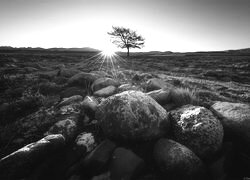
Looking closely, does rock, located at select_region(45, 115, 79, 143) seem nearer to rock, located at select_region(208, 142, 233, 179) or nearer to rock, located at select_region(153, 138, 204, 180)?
rock, located at select_region(153, 138, 204, 180)

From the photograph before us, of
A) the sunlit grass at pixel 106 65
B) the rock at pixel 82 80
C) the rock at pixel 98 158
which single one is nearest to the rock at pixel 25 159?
the rock at pixel 98 158

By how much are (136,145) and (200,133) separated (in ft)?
3.79

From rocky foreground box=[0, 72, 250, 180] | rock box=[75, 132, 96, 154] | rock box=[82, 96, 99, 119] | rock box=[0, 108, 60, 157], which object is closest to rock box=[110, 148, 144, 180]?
rocky foreground box=[0, 72, 250, 180]

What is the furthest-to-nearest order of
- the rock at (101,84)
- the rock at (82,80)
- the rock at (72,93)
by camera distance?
the rock at (82,80), the rock at (101,84), the rock at (72,93)

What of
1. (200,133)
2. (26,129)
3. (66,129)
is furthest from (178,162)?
(26,129)

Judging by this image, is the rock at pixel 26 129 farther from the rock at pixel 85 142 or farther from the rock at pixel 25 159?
the rock at pixel 85 142

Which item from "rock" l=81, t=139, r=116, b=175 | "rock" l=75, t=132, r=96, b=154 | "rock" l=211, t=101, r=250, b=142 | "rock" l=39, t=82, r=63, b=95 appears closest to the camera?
"rock" l=81, t=139, r=116, b=175

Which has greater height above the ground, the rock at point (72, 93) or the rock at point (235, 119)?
the rock at point (235, 119)

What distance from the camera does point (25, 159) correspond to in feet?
7.00

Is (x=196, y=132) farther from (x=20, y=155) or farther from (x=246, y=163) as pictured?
(x=20, y=155)

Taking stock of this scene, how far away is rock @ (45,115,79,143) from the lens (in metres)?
2.97

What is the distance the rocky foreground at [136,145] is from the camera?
2189 mm

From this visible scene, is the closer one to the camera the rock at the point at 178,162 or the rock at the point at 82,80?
the rock at the point at 178,162

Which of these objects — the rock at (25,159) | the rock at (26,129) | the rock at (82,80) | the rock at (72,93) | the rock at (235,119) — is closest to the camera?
the rock at (25,159)
